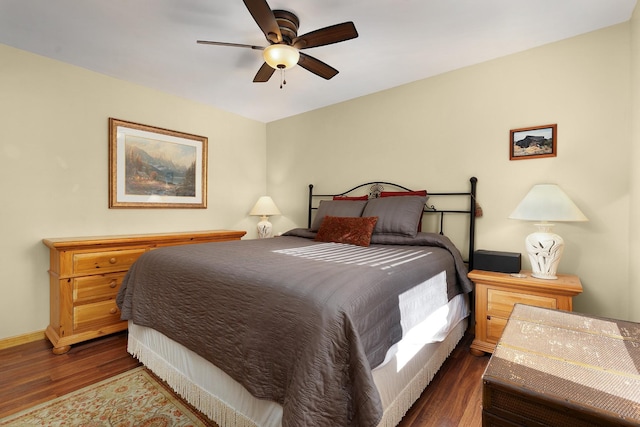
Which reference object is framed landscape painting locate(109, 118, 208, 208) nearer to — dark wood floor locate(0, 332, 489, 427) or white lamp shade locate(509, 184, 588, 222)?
dark wood floor locate(0, 332, 489, 427)

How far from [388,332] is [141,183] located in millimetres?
3047

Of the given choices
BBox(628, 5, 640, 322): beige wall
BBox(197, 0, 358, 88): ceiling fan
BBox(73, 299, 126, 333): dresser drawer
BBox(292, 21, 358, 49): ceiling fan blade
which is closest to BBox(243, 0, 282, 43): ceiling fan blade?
BBox(197, 0, 358, 88): ceiling fan

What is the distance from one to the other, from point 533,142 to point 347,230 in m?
1.69

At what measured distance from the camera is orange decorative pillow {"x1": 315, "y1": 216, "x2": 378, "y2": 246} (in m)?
2.55

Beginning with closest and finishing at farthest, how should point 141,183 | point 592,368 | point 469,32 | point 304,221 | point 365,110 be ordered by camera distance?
point 592,368 → point 469,32 → point 141,183 → point 365,110 → point 304,221

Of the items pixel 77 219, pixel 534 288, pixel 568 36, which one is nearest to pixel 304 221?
pixel 77 219

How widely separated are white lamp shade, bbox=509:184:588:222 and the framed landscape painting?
11.1 feet

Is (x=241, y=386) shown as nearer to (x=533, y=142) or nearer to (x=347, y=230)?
(x=347, y=230)

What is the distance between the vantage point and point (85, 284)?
2.39 m

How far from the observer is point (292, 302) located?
116 centimetres

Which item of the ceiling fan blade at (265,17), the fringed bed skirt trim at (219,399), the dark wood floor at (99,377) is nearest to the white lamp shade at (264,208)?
the dark wood floor at (99,377)

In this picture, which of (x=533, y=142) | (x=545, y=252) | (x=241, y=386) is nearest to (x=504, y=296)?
(x=545, y=252)

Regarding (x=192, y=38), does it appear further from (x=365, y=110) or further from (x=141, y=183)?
(x=365, y=110)

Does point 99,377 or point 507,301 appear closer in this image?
point 99,377
